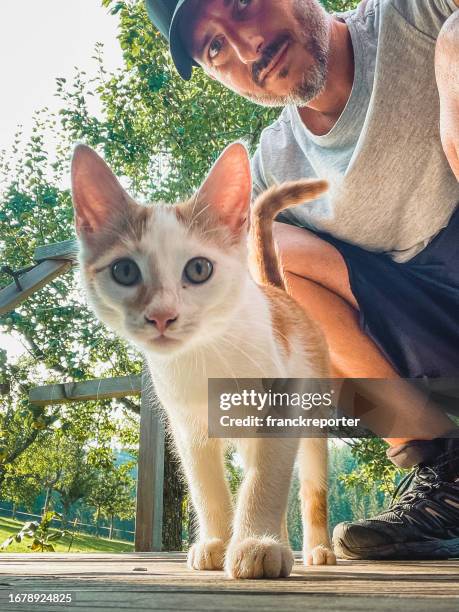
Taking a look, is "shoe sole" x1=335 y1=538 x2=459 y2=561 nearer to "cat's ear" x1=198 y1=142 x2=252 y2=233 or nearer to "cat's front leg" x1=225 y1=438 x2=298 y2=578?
"cat's front leg" x1=225 y1=438 x2=298 y2=578

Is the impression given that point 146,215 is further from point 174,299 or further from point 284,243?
point 284,243

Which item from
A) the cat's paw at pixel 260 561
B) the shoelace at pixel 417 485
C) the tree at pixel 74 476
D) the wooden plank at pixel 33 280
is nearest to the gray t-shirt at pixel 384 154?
the shoelace at pixel 417 485

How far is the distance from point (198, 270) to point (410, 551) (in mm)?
418

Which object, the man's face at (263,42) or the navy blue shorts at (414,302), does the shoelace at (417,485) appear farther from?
the man's face at (263,42)

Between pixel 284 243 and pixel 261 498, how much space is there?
564mm

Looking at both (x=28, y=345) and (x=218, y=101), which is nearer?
(x=218, y=101)

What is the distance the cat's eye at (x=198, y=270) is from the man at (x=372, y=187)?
0.37 m

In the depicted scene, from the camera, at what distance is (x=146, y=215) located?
0.76m

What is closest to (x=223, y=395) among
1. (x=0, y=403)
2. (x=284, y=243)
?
(x=284, y=243)

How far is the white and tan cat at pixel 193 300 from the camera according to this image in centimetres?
70

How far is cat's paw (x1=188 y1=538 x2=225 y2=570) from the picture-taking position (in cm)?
67

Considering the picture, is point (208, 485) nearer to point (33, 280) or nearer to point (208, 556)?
point (208, 556)

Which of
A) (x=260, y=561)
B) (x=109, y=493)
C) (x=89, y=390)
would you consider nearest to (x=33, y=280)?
(x=89, y=390)

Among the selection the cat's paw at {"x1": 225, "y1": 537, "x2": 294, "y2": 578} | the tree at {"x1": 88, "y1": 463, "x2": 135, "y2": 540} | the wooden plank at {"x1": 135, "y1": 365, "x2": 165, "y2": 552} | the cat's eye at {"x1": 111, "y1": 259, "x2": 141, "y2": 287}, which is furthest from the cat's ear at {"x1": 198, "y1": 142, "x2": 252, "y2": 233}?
the tree at {"x1": 88, "y1": 463, "x2": 135, "y2": 540}
